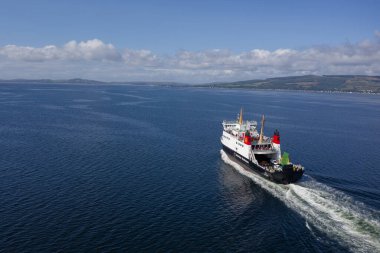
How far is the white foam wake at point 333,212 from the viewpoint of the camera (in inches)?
1935

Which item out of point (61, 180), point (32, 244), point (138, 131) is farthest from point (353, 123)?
point (32, 244)

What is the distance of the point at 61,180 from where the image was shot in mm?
71125

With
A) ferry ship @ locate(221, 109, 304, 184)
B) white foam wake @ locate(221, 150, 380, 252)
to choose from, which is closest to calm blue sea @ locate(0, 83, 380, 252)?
white foam wake @ locate(221, 150, 380, 252)

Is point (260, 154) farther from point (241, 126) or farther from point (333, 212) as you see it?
point (333, 212)

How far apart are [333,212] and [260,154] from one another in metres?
32.1

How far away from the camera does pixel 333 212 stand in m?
57.6

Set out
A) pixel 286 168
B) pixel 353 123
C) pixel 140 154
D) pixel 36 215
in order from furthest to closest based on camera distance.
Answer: pixel 353 123 → pixel 140 154 → pixel 286 168 → pixel 36 215

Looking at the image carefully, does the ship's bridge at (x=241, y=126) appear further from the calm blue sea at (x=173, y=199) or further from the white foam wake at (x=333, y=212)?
the white foam wake at (x=333, y=212)

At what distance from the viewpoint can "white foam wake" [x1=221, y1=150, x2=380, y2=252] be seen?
161 ft

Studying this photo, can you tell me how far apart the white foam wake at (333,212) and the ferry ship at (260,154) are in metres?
2.29

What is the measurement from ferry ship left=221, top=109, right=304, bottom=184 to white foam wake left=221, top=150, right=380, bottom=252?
7.51 ft

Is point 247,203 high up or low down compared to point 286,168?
down

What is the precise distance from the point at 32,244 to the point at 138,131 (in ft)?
290

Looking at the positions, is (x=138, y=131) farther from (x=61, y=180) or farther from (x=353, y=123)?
(x=353, y=123)
